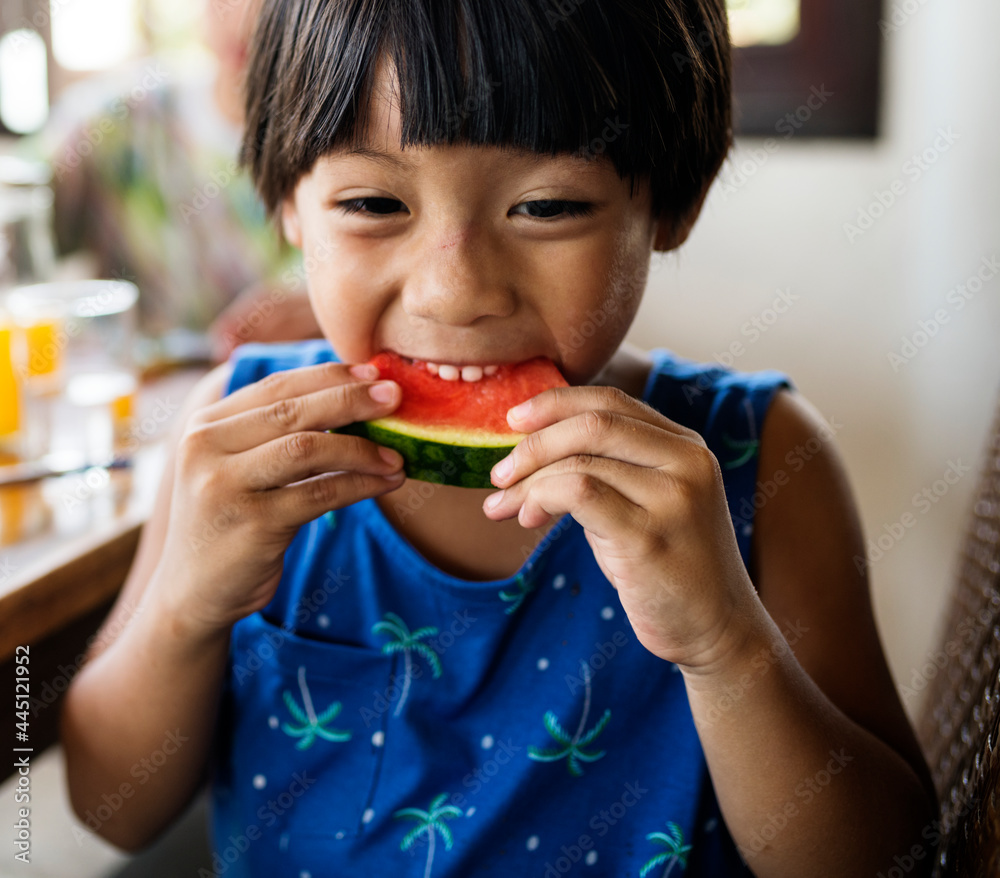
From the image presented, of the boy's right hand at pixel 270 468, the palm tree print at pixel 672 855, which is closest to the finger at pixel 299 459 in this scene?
the boy's right hand at pixel 270 468

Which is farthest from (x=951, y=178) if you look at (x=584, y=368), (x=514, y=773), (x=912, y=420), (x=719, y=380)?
(x=514, y=773)

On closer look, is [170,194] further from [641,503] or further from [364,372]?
[641,503]

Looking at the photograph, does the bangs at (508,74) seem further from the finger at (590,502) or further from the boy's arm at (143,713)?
the boy's arm at (143,713)

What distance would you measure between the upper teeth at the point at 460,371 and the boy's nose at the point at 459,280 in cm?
9

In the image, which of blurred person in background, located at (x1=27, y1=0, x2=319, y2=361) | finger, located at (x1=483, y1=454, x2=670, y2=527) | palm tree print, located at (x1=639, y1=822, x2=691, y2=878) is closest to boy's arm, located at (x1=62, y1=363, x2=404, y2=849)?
finger, located at (x1=483, y1=454, x2=670, y2=527)

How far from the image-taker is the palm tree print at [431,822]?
1.10 m

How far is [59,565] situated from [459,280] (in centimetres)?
66

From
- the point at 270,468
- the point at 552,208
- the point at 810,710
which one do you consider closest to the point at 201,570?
the point at 270,468

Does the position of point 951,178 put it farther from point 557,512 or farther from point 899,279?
point 557,512

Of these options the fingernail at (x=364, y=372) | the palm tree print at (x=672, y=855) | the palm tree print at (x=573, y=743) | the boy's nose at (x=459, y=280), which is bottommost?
the palm tree print at (x=672, y=855)

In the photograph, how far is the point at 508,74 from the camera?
0.87m

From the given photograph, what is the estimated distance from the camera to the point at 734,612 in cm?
89

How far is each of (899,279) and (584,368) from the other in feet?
7.22

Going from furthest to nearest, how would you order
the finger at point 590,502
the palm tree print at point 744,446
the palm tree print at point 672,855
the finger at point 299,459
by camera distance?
the palm tree print at point 744,446 → the palm tree print at point 672,855 → the finger at point 299,459 → the finger at point 590,502
